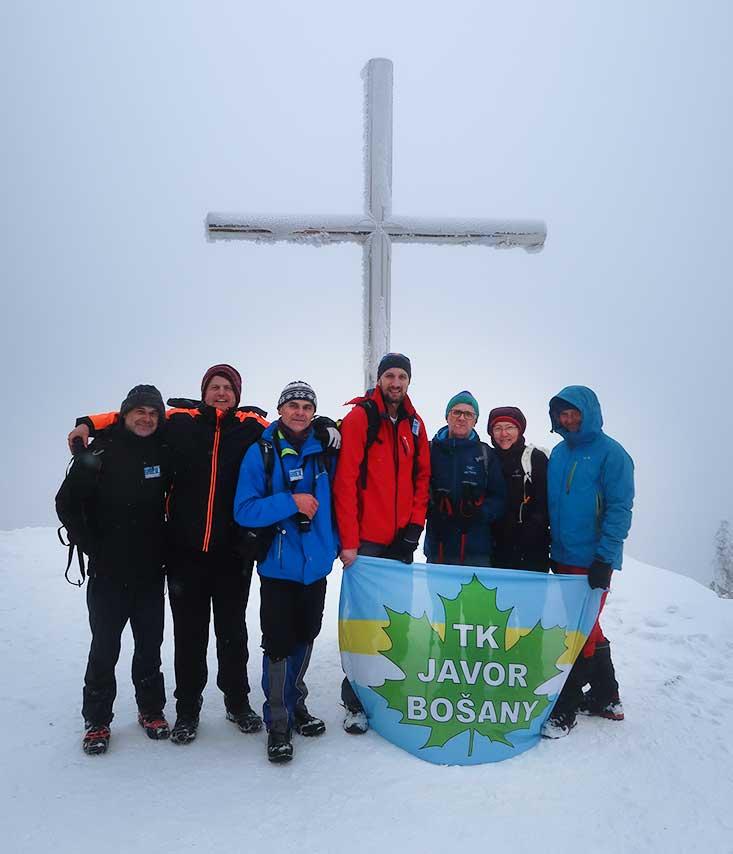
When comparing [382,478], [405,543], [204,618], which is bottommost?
[204,618]

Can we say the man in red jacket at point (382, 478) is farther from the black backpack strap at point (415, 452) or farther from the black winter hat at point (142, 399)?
the black winter hat at point (142, 399)

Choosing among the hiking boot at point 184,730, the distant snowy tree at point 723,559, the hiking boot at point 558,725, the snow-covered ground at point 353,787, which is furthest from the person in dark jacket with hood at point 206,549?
the distant snowy tree at point 723,559

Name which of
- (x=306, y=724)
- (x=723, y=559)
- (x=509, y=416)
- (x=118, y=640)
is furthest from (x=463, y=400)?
(x=723, y=559)

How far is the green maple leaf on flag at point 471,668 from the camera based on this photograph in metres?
Answer: 3.69

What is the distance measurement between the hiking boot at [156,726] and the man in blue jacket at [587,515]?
254 cm

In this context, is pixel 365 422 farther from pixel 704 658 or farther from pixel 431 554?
pixel 704 658

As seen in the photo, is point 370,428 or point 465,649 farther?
point 370,428

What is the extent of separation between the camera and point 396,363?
407 centimetres

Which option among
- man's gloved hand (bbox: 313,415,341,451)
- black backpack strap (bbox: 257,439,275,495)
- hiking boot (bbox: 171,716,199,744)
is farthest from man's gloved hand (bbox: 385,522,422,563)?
hiking boot (bbox: 171,716,199,744)

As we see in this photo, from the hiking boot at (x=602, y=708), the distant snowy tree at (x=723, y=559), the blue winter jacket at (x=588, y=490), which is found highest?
the blue winter jacket at (x=588, y=490)

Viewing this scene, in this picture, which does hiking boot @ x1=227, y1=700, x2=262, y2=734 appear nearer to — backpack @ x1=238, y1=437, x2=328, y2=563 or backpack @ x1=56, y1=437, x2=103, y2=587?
backpack @ x1=238, y1=437, x2=328, y2=563

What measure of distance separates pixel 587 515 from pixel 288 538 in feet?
6.87

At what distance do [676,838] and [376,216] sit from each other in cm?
462

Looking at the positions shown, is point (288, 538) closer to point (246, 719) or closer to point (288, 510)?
point (288, 510)
